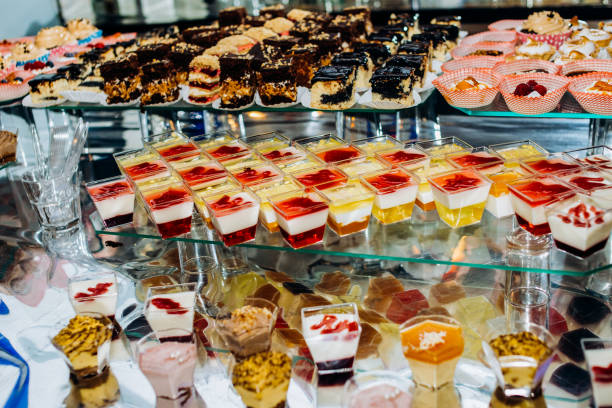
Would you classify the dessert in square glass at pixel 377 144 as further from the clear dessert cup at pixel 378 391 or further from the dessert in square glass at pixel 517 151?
the clear dessert cup at pixel 378 391

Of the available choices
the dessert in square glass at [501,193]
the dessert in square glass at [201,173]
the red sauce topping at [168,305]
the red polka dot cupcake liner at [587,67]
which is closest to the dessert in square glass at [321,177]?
the dessert in square glass at [201,173]

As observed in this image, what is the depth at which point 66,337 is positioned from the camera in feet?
7.30

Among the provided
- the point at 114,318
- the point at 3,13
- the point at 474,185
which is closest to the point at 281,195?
the point at 474,185

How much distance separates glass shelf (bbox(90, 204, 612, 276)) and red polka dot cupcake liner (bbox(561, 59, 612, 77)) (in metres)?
1.00

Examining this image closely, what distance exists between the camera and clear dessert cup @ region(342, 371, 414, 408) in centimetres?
191

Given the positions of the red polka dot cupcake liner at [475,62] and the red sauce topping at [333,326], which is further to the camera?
the red polka dot cupcake liner at [475,62]

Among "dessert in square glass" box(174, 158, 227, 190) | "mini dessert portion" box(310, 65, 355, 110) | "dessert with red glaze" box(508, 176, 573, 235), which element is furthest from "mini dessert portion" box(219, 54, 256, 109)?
"dessert with red glaze" box(508, 176, 573, 235)

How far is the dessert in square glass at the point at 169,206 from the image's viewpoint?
2.36m

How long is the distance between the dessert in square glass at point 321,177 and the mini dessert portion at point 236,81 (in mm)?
821

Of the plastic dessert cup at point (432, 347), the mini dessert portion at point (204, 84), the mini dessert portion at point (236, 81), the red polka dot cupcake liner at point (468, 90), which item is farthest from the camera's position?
the mini dessert portion at point (204, 84)

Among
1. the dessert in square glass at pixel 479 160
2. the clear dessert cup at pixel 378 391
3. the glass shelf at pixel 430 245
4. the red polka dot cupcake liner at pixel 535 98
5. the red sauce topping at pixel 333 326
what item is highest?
the red polka dot cupcake liner at pixel 535 98

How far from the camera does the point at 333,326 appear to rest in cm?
210

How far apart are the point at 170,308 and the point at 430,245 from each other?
1.06 meters

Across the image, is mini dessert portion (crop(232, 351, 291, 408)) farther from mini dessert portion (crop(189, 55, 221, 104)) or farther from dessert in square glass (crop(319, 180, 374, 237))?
mini dessert portion (crop(189, 55, 221, 104))
